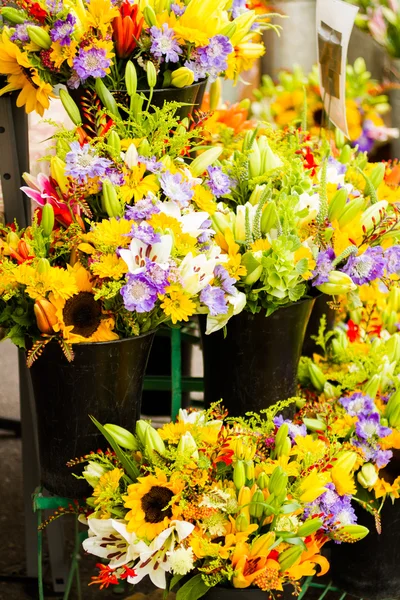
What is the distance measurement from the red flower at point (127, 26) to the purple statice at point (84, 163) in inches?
8.5

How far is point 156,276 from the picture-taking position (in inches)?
48.9

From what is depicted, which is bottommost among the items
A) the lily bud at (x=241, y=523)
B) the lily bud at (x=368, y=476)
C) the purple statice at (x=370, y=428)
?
the lily bud at (x=368, y=476)

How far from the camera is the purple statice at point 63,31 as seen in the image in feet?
4.51

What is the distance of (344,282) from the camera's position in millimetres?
1426

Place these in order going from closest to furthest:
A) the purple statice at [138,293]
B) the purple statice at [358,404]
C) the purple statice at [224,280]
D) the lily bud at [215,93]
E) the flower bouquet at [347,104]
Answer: the purple statice at [138,293], the purple statice at [224,280], the purple statice at [358,404], the lily bud at [215,93], the flower bouquet at [347,104]

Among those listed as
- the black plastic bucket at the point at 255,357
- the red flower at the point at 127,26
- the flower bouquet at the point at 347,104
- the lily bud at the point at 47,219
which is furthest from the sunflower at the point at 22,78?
the flower bouquet at the point at 347,104

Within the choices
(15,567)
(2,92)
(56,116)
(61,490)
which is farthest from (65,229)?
(15,567)

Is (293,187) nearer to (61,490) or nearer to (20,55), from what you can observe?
(20,55)

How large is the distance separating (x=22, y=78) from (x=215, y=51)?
1.04 ft

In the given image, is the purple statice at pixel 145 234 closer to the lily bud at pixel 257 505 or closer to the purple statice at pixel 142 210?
the purple statice at pixel 142 210

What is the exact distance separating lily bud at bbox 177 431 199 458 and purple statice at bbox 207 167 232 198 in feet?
1.25

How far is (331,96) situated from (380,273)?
1.67ft

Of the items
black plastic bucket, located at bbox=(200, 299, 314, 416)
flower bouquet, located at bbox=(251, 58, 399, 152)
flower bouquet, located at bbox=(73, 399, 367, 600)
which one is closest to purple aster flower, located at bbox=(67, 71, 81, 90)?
black plastic bucket, located at bbox=(200, 299, 314, 416)

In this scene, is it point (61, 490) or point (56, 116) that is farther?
point (56, 116)
